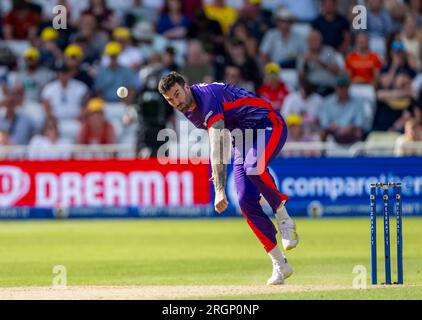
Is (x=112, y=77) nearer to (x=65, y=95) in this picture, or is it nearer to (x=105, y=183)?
(x=65, y=95)

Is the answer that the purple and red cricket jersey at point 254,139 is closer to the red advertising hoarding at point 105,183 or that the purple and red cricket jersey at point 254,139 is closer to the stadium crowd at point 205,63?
the red advertising hoarding at point 105,183

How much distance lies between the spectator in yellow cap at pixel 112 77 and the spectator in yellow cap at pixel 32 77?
1156mm

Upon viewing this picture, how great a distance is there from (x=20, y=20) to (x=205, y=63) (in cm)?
492

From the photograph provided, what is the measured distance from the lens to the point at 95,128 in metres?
24.3

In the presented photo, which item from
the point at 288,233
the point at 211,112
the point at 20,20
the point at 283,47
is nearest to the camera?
the point at 211,112

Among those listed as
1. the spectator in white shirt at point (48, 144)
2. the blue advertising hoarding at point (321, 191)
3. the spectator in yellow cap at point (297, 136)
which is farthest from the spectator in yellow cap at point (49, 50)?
the spectator in yellow cap at point (297, 136)

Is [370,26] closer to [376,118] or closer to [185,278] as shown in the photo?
[376,118]

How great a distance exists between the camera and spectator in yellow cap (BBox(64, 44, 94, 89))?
25.7m

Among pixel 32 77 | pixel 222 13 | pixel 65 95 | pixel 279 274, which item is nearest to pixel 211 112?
pixel 279 274

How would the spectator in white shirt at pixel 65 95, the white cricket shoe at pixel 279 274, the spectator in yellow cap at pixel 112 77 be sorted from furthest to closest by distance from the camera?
the spectator in yellow cap at pixel 112 77
the spectator in white shirt at pixel 65 95
the white cricket shoe at pixel 279 274

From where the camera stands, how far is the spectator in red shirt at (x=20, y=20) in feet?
88.9

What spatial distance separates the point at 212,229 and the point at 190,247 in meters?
3.27

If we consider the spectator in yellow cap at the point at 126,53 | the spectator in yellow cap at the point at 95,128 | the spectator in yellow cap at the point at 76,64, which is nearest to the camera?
the spectator in yellow cap at the point at 95,128
